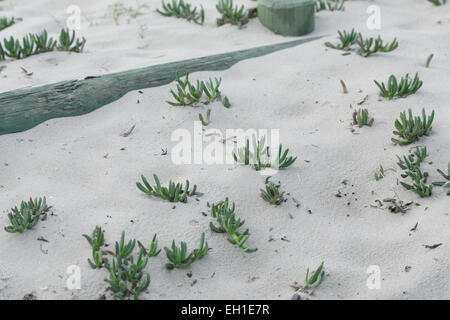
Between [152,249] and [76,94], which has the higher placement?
[76,94]

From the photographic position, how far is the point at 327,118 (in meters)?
4.48

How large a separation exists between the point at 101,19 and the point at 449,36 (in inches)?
158

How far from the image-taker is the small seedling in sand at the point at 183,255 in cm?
309

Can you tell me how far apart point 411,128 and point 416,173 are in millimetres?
401

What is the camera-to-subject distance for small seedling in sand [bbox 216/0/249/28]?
627 cm

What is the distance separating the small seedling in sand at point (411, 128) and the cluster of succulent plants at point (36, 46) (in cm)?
329

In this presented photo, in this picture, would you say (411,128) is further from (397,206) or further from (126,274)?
(126,274)

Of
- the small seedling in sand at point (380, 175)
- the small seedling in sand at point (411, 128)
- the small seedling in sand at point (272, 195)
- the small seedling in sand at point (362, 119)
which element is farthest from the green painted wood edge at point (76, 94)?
the small seedling in sand at point (380, 175)

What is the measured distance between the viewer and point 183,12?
661 cm

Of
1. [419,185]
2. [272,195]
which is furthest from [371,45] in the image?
[272,195]

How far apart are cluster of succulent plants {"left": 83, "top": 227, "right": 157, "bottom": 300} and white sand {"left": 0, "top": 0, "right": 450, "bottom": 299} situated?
0.22 feet

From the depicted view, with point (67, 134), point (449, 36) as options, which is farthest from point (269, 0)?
point (67, 134)

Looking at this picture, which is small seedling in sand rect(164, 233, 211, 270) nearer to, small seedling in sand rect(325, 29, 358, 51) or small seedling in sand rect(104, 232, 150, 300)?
→ small seedling in sand rect(104, 232, 150, 300)

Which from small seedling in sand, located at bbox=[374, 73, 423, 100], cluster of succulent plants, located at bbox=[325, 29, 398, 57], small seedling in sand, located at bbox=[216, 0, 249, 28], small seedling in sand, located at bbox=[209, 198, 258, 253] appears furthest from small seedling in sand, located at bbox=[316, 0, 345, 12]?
small seedling in sand, located at bbox=[209, 198, 258, 253]
